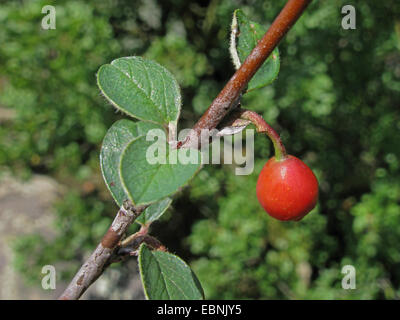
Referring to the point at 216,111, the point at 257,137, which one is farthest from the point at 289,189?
the point at 257,137

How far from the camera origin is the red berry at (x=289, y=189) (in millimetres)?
541

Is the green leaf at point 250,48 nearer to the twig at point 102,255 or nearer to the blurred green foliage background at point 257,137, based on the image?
the twig at point 102,255

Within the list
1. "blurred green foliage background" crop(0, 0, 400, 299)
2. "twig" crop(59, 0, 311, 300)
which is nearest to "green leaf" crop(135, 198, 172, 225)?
"twig" crop(59, 0, 311, 300)

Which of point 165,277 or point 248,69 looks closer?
point 248,69

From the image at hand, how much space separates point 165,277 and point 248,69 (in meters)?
0.26

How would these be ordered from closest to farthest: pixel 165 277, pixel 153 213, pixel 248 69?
pixel 248 69, pixel 165 277, pixel 153 213

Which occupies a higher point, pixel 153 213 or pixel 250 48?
pixel 250 48

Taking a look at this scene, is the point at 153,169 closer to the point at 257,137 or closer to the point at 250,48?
the point at 250,48

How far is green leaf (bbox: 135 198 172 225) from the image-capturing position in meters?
0.64

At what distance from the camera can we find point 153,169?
0.43 m

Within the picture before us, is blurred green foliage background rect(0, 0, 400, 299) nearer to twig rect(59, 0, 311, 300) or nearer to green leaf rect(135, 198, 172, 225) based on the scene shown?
green leaf rect(135, 198, 172, 225)

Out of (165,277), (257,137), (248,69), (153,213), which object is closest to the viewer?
(248,69)

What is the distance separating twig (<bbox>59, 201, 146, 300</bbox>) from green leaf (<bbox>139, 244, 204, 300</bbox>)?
4cm

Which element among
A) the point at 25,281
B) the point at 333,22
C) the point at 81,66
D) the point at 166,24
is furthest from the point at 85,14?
the point at 25,281
